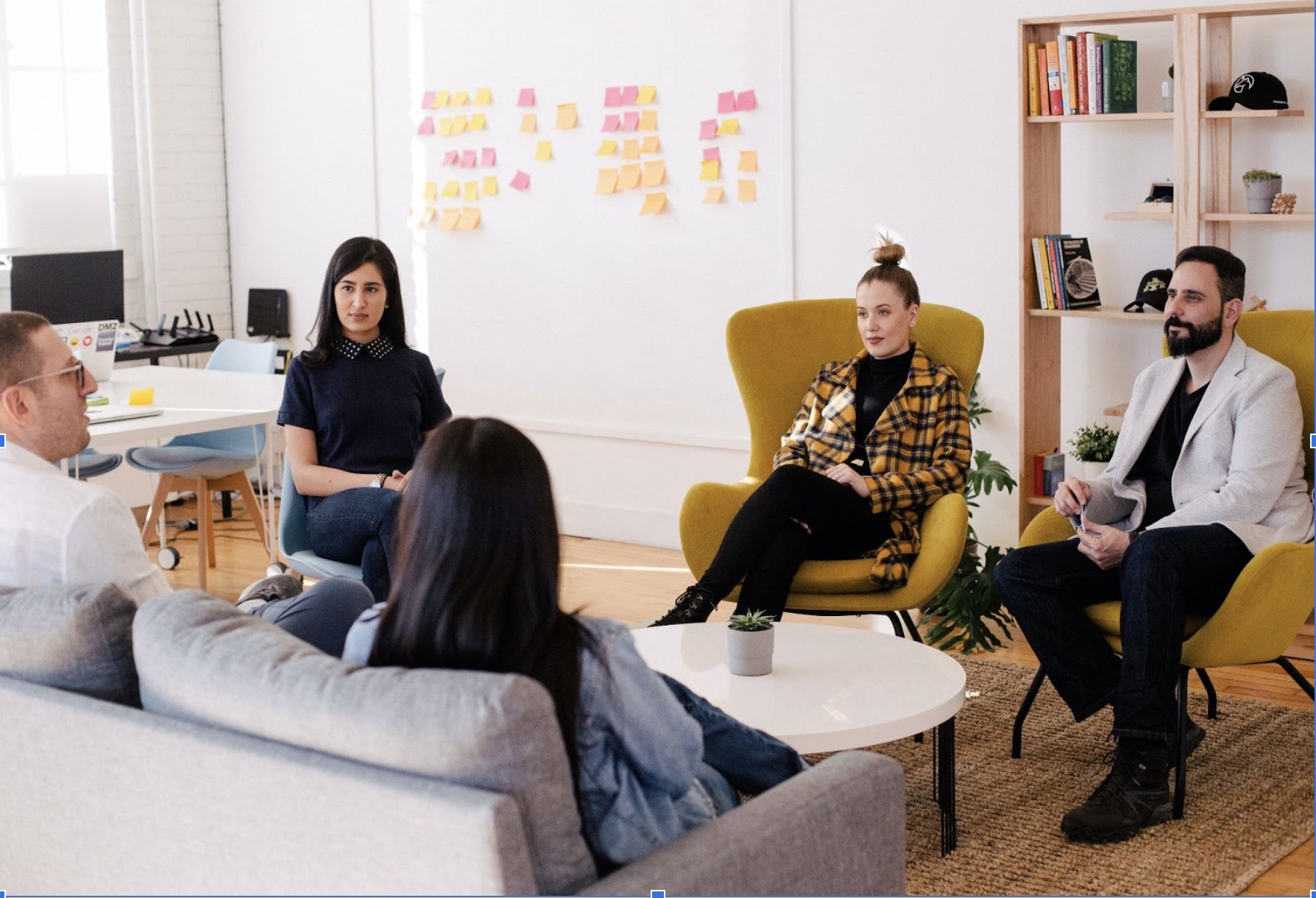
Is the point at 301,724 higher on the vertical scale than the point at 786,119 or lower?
lower

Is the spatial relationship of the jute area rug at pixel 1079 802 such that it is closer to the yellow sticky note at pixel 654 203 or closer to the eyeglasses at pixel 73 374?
the eyeglasses at pixel 73 374

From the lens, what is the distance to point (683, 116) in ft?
18.4

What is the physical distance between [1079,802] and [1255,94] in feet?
6.64

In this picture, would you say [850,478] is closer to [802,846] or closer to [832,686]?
[832,686]

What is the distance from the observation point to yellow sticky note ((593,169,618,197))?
5832mm

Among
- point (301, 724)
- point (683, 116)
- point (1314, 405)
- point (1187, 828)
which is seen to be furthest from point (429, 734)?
point (683, 116)

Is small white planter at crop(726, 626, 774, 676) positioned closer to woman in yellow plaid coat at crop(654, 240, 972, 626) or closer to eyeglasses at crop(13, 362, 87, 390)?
woman in yellow plaid coat at crop(654, 240, 972, 626)

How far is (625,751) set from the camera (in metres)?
1.80

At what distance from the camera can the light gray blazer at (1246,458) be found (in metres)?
3.39

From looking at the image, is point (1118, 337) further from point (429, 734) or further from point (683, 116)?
point (429, 734)

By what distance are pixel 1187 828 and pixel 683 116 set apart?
3287mm

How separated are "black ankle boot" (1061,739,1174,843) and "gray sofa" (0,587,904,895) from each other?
1.14 meters

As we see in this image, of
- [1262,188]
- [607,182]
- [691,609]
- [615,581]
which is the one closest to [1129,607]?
[691,609]

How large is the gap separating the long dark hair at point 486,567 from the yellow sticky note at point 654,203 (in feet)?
13.2
